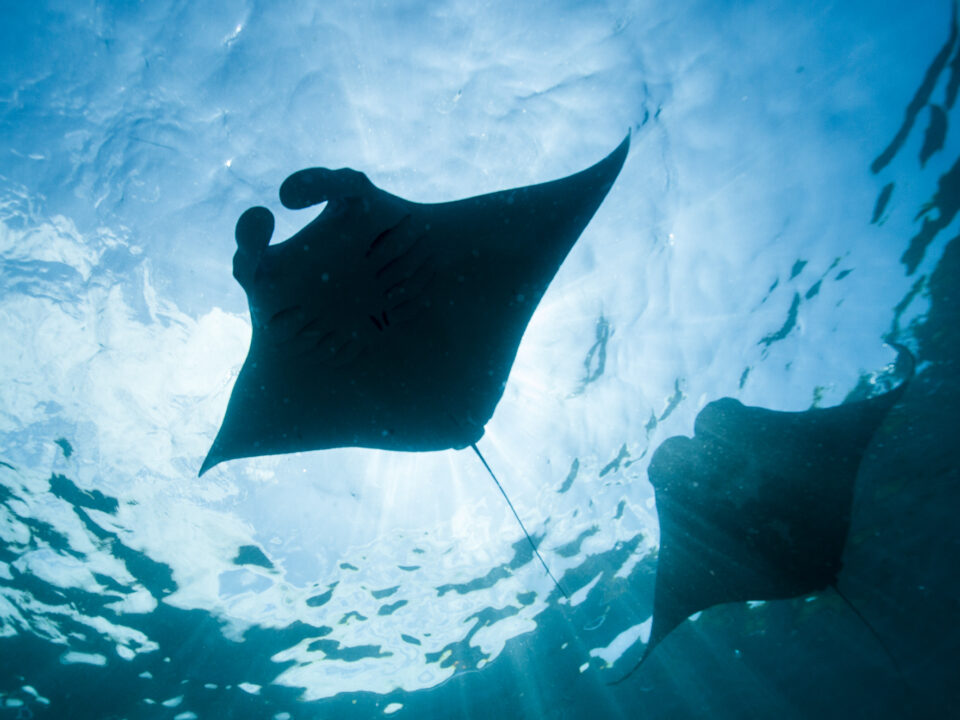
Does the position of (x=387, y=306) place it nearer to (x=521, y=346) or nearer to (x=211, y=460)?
(x=211, y=460)

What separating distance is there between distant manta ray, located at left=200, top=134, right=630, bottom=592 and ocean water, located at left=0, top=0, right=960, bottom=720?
2481 millimetres

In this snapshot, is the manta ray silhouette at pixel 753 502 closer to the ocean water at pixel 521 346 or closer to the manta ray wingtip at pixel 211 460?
the ocean water at pixel 521 346

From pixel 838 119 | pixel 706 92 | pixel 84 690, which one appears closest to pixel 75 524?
pixel 84 690

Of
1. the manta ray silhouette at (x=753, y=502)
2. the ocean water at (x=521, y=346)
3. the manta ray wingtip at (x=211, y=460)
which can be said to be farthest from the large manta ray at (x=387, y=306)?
the manta ray silhouette at (x=753, y=502)

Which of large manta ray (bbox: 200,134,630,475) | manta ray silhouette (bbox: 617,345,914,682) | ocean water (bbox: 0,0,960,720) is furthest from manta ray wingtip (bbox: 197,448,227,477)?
manta ray silhouette (bbox: 617,345,914,682)

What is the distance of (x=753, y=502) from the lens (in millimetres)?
6836

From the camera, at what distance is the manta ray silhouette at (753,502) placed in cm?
597

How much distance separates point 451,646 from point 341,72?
13.0 metres

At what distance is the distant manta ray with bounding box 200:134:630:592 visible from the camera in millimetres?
2908

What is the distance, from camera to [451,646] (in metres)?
12.5

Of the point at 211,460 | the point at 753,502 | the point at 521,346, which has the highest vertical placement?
the point at 521,346

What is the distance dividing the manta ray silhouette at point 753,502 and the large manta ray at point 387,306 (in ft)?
14.4

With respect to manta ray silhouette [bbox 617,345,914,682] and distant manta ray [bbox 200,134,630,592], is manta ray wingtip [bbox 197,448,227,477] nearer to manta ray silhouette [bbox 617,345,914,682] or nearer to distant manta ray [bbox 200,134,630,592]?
distant manta ray [bbox 200,134,630,592]

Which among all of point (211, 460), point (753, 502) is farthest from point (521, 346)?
point (211, 460)
